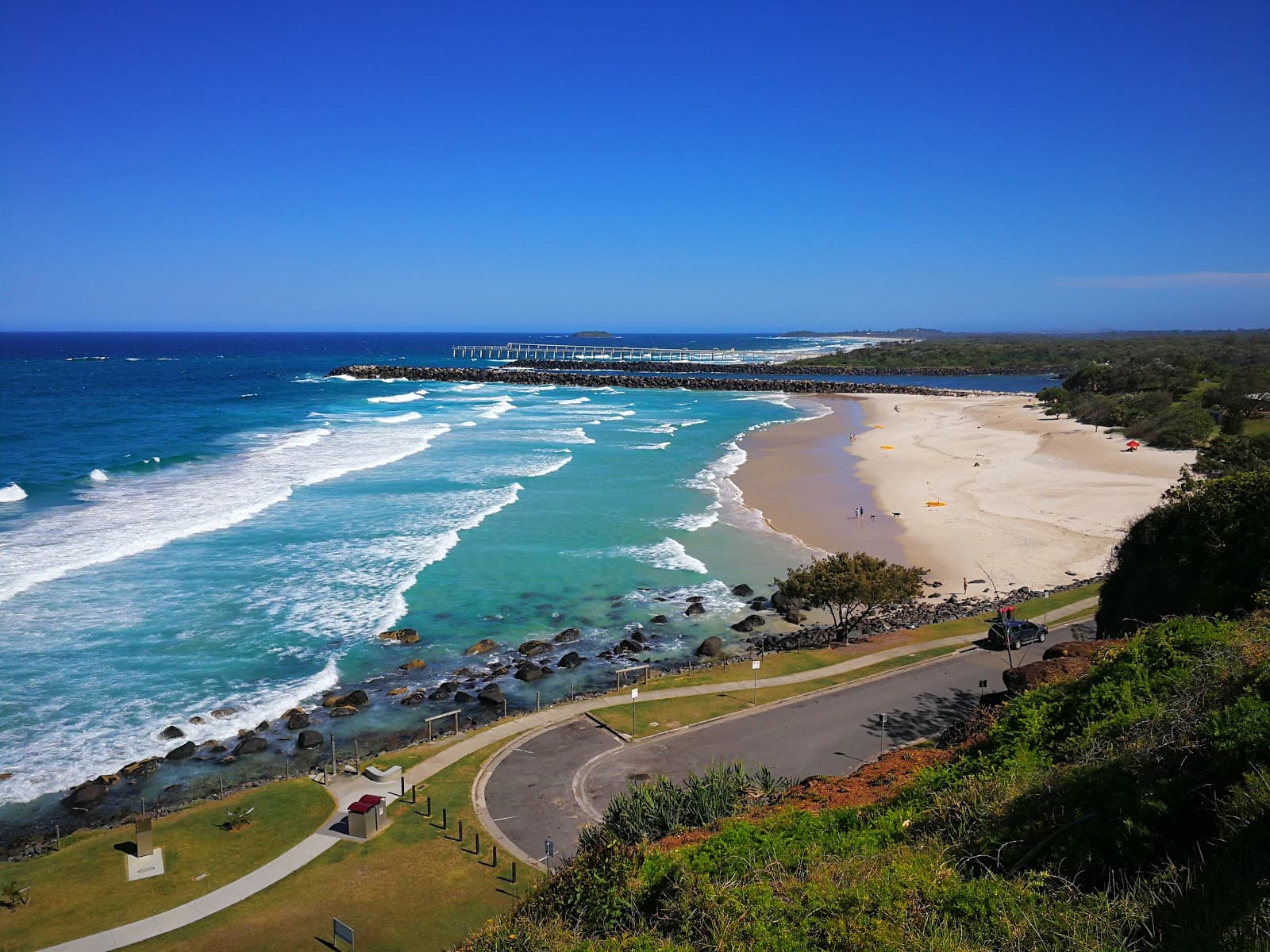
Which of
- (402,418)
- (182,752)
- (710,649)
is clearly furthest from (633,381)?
(182,752)

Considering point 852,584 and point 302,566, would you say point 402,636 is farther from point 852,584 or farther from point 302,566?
point 852,584

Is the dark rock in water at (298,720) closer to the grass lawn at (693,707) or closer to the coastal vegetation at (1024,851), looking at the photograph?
the grass lawn at (693,707)

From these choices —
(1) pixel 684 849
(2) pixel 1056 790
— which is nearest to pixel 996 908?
(2) pixel 1056 790

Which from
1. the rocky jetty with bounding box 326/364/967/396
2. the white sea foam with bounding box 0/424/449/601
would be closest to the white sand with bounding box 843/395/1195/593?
the white sea foam with bounding box 0/424/449/601

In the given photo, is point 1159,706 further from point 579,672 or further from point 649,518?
point 649,518

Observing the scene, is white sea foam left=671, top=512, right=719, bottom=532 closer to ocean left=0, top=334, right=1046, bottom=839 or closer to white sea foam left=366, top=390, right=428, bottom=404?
ocean left=0, top=334, right=1046, bottom=839

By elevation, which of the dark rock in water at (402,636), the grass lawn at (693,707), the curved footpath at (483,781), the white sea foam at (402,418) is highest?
the white sea foam at (402,418)

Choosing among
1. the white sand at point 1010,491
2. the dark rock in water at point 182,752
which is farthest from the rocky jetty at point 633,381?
the dark rock in water at point 182,752
